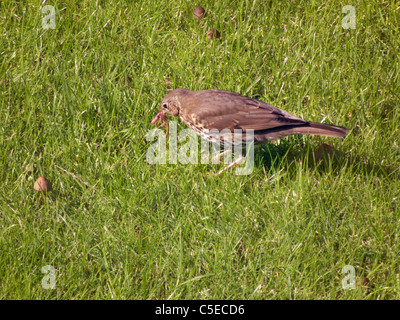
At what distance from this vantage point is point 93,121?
4887mm

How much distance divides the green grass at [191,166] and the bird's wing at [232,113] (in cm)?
35

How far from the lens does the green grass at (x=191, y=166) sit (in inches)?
147

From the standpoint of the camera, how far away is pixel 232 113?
4.59 m

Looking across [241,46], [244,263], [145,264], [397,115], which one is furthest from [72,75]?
[397,115]

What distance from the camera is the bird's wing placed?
14.8 ft

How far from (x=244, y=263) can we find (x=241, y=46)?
8.80ft

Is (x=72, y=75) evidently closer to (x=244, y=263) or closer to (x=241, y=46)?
(x=241, y=46)

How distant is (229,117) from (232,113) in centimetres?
4

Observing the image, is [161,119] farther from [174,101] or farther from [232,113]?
[232,113]

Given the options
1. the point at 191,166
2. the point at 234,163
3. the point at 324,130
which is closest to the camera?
the point at 324,130

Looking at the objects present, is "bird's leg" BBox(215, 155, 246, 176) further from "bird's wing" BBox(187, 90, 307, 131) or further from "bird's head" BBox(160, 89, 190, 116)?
"bird's head" BBox(160, 89, 190, 116)

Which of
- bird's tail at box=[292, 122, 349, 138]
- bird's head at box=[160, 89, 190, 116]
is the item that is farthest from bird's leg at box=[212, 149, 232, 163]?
bird's tail at box=[292, 122, 349, 138]

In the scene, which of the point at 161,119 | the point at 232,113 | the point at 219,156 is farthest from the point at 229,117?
the point at 161,119

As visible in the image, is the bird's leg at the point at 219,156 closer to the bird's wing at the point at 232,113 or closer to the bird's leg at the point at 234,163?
the bird's leg at the point at 234,163
